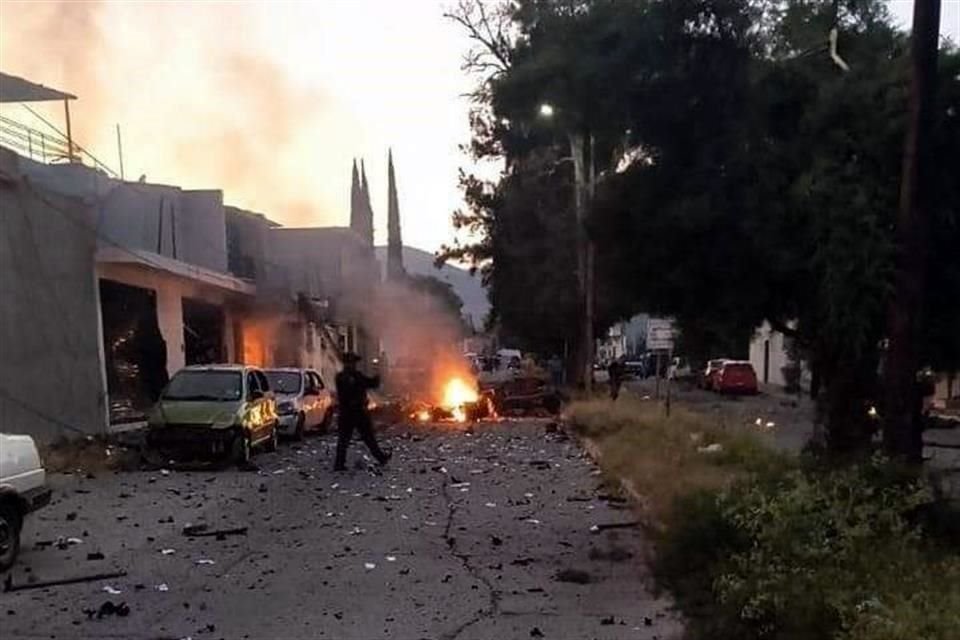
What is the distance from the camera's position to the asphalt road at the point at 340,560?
23.0 ft

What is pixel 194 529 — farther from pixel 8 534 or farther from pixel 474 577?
pixel 474 577

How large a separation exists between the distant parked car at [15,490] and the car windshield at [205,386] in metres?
8.62

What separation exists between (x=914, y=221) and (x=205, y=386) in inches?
528

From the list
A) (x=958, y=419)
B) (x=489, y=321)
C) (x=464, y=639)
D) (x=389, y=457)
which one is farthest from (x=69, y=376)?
(x=489, y=321)

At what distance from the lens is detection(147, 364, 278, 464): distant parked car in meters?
16.8

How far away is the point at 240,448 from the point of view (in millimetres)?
17188

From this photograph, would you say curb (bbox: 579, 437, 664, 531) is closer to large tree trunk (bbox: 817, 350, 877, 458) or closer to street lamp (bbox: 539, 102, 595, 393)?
large tree trunk (bbox: 817, 350, 877, 458)

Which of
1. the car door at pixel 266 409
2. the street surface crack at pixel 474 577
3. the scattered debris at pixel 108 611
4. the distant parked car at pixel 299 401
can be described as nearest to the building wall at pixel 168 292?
the distant parked car at pixel 299 401

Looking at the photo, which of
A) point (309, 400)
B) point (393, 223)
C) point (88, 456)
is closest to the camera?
point (88, 456)

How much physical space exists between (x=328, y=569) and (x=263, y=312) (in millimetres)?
29483

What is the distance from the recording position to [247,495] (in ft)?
45.3

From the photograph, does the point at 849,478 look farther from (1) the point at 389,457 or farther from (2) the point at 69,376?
(2) the point at 69,376

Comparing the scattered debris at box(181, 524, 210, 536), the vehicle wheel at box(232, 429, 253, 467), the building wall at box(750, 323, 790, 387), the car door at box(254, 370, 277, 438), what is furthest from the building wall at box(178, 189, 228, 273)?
the building wall at box(750, 323, 790, 387)

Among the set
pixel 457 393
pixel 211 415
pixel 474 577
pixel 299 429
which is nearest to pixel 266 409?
pixel 211 415
